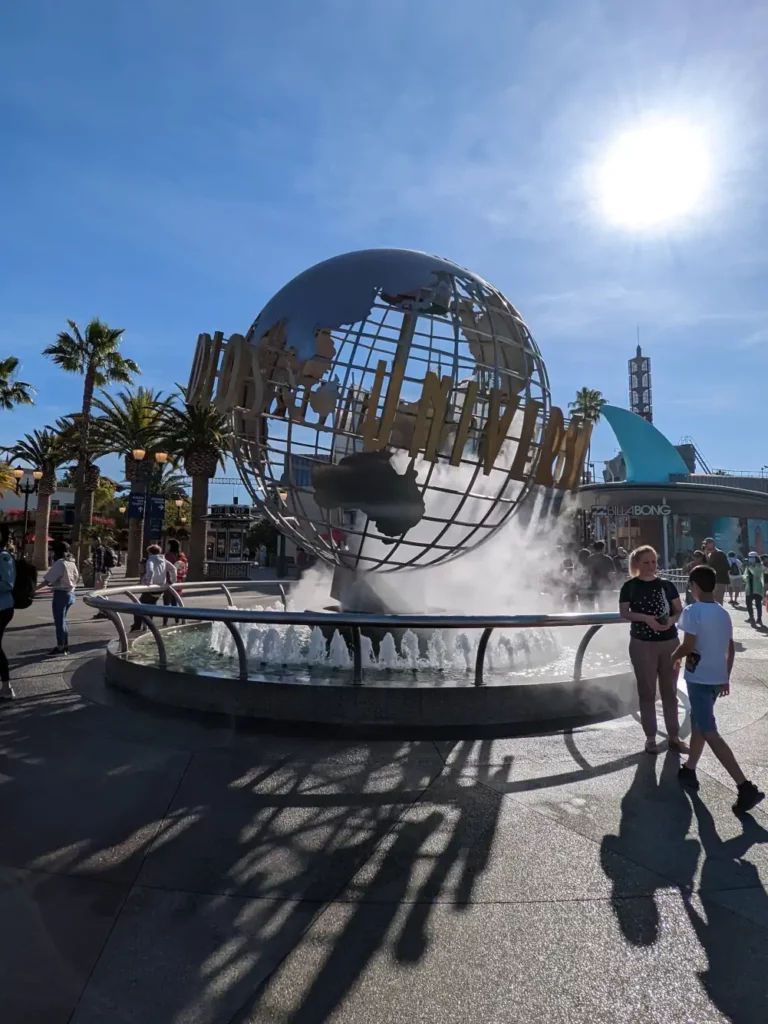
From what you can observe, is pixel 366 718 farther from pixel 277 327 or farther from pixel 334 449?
pixel 277 327

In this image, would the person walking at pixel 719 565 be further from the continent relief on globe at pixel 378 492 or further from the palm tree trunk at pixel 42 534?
the palm tree trunk at pixel 42 534

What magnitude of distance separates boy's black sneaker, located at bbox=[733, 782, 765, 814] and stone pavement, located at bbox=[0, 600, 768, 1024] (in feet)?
0.22

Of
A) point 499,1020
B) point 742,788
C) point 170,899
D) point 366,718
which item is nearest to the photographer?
point 499,1020

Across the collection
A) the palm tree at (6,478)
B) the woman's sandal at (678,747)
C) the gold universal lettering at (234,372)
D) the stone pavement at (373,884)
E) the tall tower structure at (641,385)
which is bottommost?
the stone pavement at (373,884)

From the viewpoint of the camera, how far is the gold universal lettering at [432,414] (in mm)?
6469

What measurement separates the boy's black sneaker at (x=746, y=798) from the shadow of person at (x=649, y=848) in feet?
0.89

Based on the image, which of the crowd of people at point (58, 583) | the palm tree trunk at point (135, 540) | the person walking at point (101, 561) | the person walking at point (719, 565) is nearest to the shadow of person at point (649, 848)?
the crowd of people at point (58, 583)

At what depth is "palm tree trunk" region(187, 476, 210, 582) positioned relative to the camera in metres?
26.8

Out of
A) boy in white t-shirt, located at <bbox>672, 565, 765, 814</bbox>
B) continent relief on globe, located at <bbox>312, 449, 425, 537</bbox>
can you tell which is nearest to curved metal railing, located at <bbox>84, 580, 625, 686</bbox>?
boy in white t-shirt, located at <bbox>672, 565, 765, 814</bbox>

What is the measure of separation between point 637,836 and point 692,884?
18.9 inches

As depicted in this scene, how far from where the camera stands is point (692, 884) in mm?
2939

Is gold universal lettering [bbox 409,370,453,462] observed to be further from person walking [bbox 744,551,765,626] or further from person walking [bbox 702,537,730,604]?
person walking [bbox 744,551,765,626]

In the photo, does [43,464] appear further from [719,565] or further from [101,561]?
[719,565]

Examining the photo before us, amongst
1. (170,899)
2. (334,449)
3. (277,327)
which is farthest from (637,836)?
(277,327)
